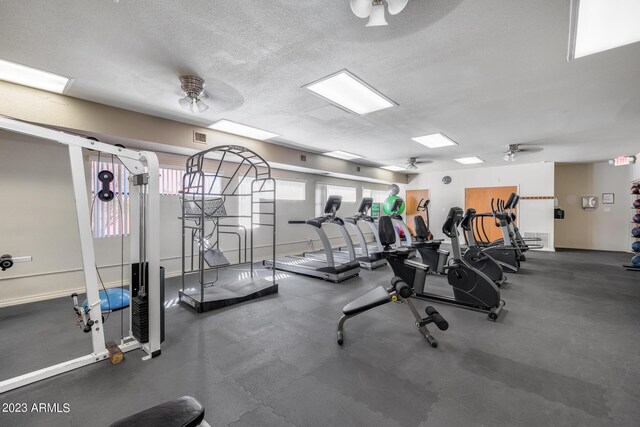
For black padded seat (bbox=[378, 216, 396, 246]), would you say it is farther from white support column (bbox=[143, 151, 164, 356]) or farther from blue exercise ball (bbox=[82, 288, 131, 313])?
blue exercise ball (bbox=[82, 288, 131, 313])

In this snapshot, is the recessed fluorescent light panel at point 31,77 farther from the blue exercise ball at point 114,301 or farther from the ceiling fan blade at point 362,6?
the ceiling fan blade at point 362,6

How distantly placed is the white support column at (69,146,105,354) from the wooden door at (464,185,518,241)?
10485 millimetres

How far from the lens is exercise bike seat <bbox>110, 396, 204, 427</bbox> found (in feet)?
2.53

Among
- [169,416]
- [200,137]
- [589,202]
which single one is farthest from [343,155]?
[589,202]

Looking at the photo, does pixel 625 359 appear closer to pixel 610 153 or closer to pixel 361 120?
pixel 361 120

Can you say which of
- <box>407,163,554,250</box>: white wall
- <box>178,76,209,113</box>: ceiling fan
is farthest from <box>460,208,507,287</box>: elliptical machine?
<box>407,163,554,250</box>: white wall

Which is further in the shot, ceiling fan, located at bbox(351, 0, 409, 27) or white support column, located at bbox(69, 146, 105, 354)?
white support column, located at bbox(69, 146, 105, 354)

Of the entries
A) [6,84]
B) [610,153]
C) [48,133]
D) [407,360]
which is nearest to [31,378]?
[48,133]

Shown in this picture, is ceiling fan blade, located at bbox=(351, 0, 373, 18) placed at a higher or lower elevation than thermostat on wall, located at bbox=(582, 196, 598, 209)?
higher

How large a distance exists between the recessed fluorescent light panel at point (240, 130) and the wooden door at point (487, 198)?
7828 mm

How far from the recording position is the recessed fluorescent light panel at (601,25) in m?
1.92

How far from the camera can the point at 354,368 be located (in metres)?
2.21

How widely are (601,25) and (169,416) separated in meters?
3.77

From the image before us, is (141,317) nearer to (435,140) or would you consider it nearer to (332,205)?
(332,205)
